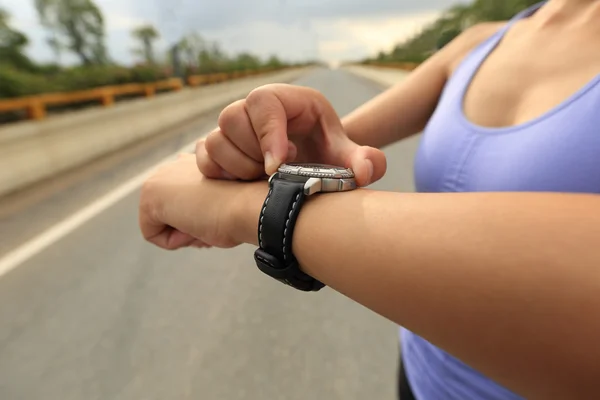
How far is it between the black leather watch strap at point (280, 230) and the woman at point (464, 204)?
0.01 metres

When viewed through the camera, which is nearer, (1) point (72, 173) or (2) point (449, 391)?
(2) point (449, 391)

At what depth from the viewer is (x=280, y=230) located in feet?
1.95

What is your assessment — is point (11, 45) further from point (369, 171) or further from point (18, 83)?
point (369, 171)

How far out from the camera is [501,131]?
80cm

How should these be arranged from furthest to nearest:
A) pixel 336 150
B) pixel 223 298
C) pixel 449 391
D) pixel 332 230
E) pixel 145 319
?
pixel 223 298, pixel 145 319, pixel 449 391, pixel 336 150, pixel 332 230

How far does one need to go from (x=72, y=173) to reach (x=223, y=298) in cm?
432

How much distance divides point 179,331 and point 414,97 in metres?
1.97

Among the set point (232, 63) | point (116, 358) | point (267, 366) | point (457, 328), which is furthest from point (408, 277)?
point (116, 358)

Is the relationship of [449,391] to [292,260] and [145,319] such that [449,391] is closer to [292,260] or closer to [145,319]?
[292,260]

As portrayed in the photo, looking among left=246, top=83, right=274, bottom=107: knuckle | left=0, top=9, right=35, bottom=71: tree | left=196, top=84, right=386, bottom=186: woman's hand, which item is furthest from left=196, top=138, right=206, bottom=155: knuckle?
left=0, top=9, right=35, bottom=71: tree

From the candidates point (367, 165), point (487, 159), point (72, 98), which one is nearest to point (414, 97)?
point (487, 159)

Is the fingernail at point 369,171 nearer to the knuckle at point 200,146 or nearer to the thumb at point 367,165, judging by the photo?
the thumb at point 367,165

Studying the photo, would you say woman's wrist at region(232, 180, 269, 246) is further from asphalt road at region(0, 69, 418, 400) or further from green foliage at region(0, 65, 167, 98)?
green foliage at region(0, 65, 167, 98)

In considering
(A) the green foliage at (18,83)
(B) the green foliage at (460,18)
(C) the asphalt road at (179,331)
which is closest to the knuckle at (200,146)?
(B) the green foliage at (460,18)
